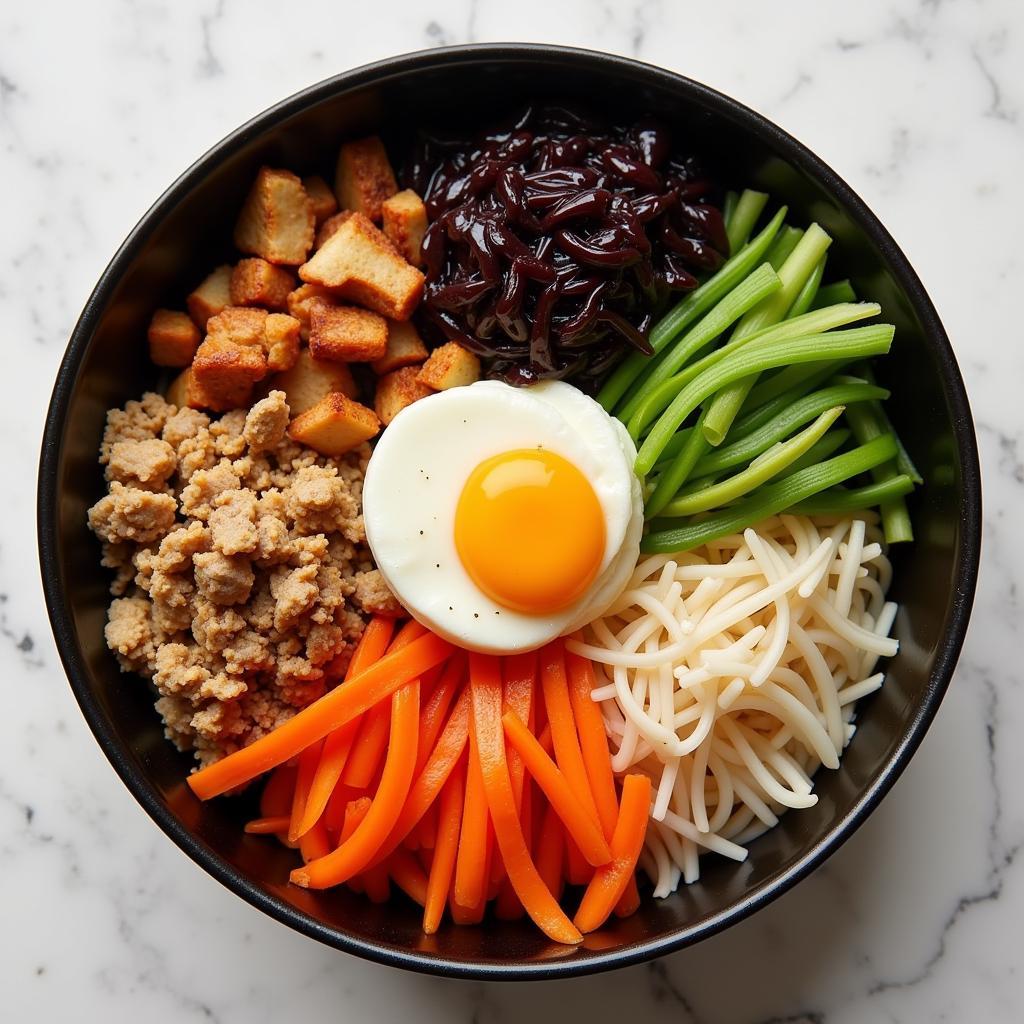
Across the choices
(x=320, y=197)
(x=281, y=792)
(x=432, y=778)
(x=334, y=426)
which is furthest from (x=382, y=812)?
(x=320, y=197)

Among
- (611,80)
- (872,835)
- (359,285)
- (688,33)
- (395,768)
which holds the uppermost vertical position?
(688,33)

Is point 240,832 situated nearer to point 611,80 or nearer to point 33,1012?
point 33,1012

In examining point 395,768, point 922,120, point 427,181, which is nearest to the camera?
point 395,768

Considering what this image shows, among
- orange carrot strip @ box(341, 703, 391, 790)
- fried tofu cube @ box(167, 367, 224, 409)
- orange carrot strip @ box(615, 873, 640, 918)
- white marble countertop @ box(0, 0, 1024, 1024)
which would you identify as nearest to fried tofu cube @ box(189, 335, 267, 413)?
fried tofu cube @ box(167, 367, 224, 409)

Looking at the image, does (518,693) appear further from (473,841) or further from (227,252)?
(227,252)

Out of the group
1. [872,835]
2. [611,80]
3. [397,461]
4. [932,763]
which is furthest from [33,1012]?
[611,80]
